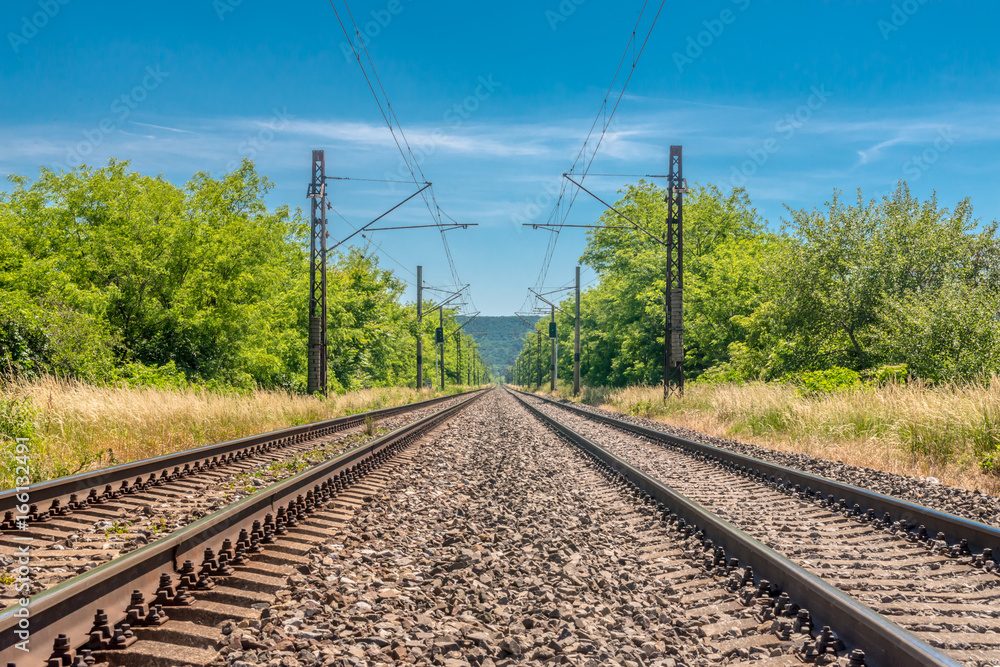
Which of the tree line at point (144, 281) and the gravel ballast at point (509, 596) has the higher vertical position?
the tree line at point (144, 281)

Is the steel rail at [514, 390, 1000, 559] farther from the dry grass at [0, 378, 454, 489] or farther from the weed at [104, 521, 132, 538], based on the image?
the dry grass at [0, 378, 454, 489]

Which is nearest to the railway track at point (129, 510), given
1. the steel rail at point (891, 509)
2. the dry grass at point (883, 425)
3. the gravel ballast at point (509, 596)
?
the gravel ballast at point (509, 596)

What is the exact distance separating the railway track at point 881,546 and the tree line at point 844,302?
6.66 m

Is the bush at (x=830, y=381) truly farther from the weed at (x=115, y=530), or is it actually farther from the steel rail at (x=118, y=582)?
the weed at (x=115, y=530)

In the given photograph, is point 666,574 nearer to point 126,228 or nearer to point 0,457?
point 0,457

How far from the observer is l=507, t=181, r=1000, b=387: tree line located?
16.6 m

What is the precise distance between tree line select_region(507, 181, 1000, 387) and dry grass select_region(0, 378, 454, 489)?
12.6 m

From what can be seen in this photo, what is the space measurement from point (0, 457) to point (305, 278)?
3159 cm

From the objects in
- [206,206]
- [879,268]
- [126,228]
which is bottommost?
[879,268]

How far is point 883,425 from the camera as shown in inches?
438

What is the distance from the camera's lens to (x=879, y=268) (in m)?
21.3

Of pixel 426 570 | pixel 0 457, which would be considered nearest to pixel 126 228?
pixel 0 457

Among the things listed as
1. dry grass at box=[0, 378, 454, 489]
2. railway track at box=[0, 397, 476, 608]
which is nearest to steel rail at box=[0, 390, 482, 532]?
railway track at box=[0, 397, 476, 608]

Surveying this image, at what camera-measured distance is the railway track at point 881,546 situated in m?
3.52
